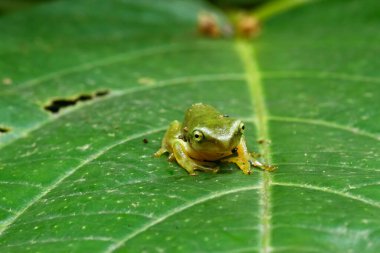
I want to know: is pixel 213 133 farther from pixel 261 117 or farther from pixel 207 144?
pixel 261 117

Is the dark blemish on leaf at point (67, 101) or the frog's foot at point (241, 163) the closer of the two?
the frog's foot at point (241, 163)

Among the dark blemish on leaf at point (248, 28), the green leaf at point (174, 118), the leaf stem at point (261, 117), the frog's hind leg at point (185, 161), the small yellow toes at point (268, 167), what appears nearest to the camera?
the leaf stem at point (261, 117)

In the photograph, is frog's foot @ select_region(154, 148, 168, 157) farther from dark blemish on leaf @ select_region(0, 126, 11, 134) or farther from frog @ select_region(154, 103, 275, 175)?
dark blemish on leaf @ select_region(0, 126, 11, 134)

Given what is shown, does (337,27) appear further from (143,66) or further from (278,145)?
(278,145)

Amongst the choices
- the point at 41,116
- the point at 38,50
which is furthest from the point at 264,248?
the point at 38,50

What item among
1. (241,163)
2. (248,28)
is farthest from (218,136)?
(248,28)

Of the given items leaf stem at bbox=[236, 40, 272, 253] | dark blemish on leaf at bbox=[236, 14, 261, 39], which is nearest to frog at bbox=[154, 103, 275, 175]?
leaf stem at bbox=[236, 40, 272, 253]

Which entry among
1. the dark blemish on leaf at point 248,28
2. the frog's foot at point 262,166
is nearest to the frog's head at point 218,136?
the frog's foot at point 262,166

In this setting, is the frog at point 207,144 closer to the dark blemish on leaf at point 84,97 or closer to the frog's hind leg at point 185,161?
the frog's hind leg at point 185,161
